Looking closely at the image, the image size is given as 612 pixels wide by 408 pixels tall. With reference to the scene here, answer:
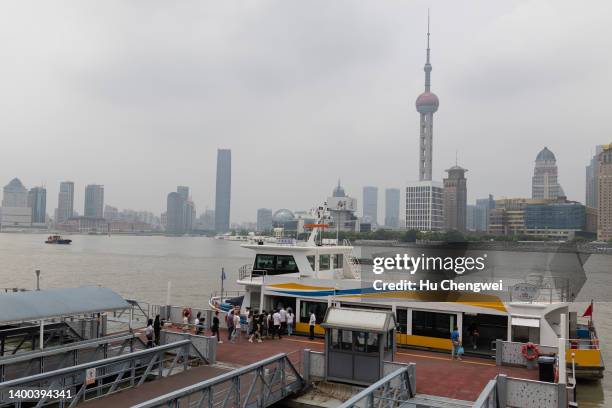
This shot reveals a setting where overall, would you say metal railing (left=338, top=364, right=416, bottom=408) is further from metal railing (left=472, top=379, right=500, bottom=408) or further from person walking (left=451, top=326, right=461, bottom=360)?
person walking (left=451, top=326, right=461, bottom=360)

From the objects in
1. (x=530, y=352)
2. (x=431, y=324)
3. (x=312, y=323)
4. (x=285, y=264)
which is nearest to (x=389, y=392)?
(x=530, y=352)

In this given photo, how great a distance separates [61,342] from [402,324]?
11.4 metres

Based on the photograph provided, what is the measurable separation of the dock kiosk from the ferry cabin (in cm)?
476

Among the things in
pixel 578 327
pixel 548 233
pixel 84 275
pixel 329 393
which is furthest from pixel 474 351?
pixel 548 233

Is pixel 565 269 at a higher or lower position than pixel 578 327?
higher

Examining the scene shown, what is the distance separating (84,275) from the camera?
2424 inches

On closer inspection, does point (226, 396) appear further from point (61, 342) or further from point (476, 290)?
point (476, 290)

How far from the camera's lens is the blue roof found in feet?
47.1

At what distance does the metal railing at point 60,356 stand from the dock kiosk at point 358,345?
6.15 meters

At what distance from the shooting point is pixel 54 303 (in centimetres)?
1560

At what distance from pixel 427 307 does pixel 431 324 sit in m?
0.70

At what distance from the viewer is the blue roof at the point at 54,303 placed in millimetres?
14344

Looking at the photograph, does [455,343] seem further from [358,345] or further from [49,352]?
[49,352]

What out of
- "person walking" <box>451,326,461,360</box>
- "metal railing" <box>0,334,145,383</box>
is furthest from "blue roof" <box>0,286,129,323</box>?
"person walking" <box>451,326,461,360</box>
